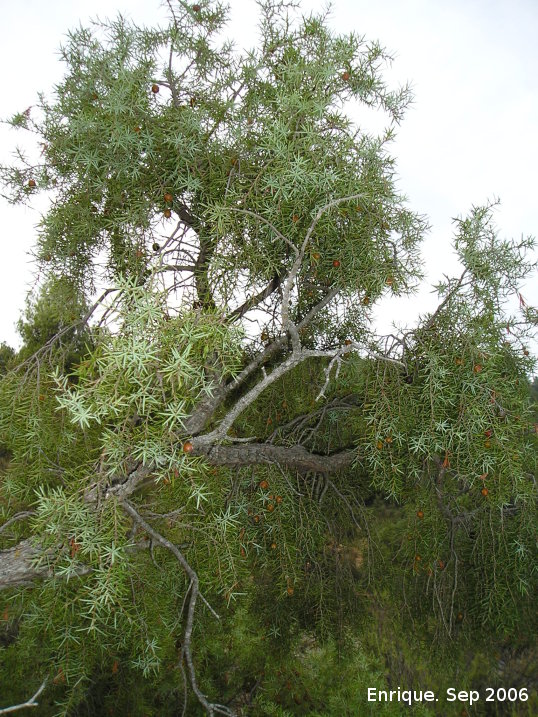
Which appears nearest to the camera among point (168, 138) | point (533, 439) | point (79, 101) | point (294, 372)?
point (168, 138)

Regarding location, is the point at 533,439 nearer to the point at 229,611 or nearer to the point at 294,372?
the point at 294,372

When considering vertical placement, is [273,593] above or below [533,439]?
below

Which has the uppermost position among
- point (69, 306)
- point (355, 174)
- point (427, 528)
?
point (355, 174)

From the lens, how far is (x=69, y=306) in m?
2.53

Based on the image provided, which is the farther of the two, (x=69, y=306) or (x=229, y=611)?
(x=229, y=611)

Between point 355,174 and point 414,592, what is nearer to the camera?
point 355,174

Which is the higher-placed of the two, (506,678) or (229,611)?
(229,611)

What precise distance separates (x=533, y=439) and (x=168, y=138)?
2.26 m

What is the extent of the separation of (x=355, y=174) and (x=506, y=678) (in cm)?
326

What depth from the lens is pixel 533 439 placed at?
2.71 metres

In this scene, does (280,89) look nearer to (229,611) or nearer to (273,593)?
(273,593)

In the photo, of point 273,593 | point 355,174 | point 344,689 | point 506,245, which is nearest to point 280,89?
point 355,174

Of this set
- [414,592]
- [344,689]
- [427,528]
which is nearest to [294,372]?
[427,528]

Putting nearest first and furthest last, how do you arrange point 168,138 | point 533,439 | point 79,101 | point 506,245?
point 168,138, point 79,101, point 506,245, point 533,439
